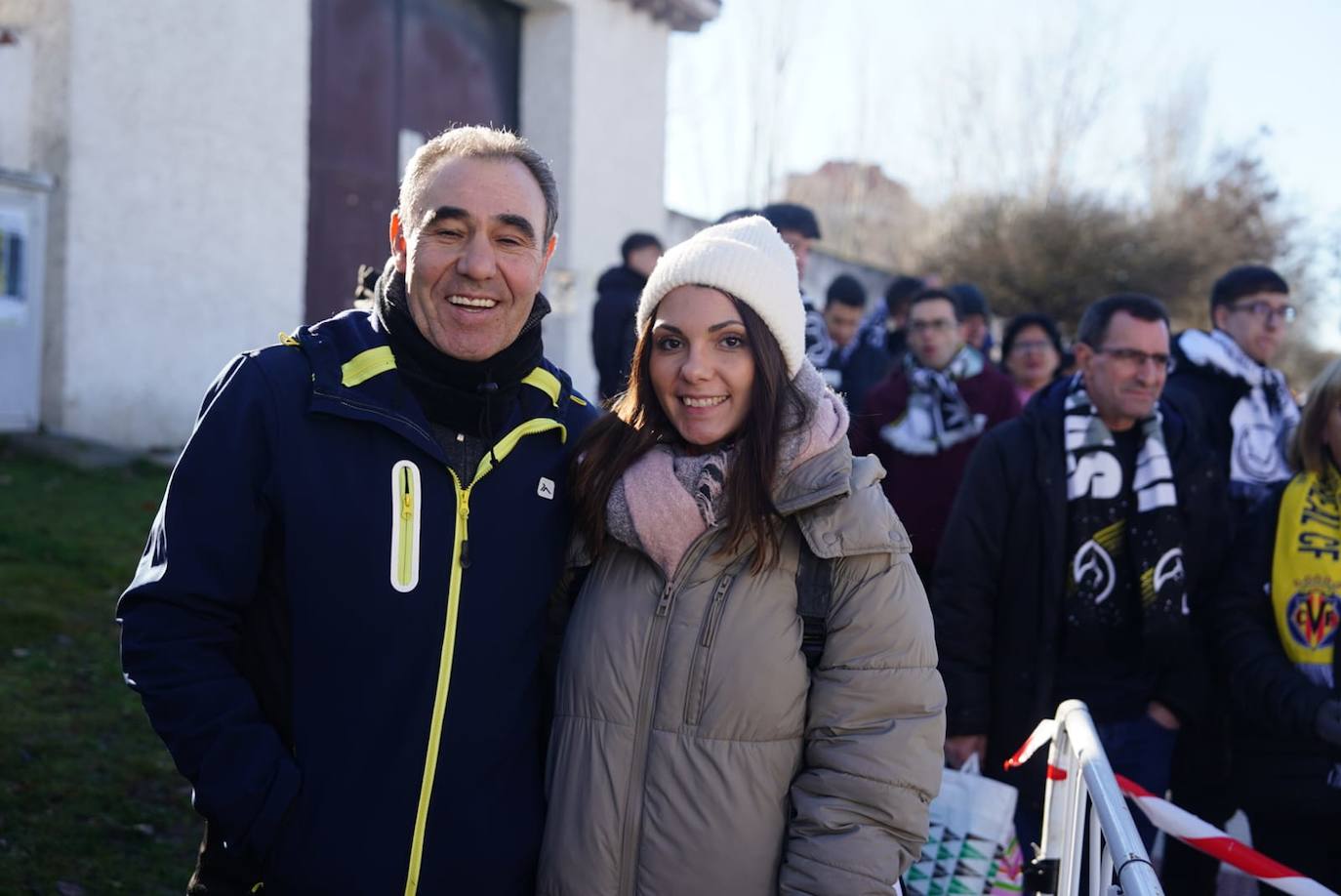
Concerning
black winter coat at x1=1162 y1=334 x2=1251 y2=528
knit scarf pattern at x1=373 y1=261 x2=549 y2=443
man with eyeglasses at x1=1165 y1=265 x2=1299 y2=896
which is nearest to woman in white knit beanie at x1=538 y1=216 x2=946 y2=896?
knit scarf pattern at x1=373 y1=261 x2=549 y2=443

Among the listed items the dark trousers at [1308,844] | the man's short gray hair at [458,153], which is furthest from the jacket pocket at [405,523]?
the dark trousers at [1308,844]

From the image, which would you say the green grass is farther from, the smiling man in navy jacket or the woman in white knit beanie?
the woman in white knit beanie

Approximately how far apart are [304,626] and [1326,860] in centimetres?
312

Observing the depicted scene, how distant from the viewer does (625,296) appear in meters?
6.82

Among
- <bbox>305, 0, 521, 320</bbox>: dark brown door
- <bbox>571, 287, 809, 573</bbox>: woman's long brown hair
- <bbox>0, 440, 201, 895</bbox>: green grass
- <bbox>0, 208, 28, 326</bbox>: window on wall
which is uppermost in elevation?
<bbox>305, 0, 521, 320</bbox>: dark brown door

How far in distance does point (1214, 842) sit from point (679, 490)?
1876mm

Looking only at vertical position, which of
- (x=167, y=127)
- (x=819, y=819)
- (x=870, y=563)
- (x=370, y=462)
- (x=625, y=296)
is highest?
(x=167, y=127)

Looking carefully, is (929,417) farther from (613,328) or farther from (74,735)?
(74,735)

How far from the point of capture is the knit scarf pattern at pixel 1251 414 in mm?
4836

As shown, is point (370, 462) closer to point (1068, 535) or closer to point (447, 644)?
point (447, 644)

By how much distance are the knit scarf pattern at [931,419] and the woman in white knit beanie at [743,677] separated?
273 centimetres

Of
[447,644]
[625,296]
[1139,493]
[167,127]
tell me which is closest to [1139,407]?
[1139,493]

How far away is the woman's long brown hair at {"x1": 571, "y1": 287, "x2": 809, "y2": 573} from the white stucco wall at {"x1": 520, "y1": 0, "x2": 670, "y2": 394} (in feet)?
32.4

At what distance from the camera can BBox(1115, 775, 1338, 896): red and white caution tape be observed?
2963mm
